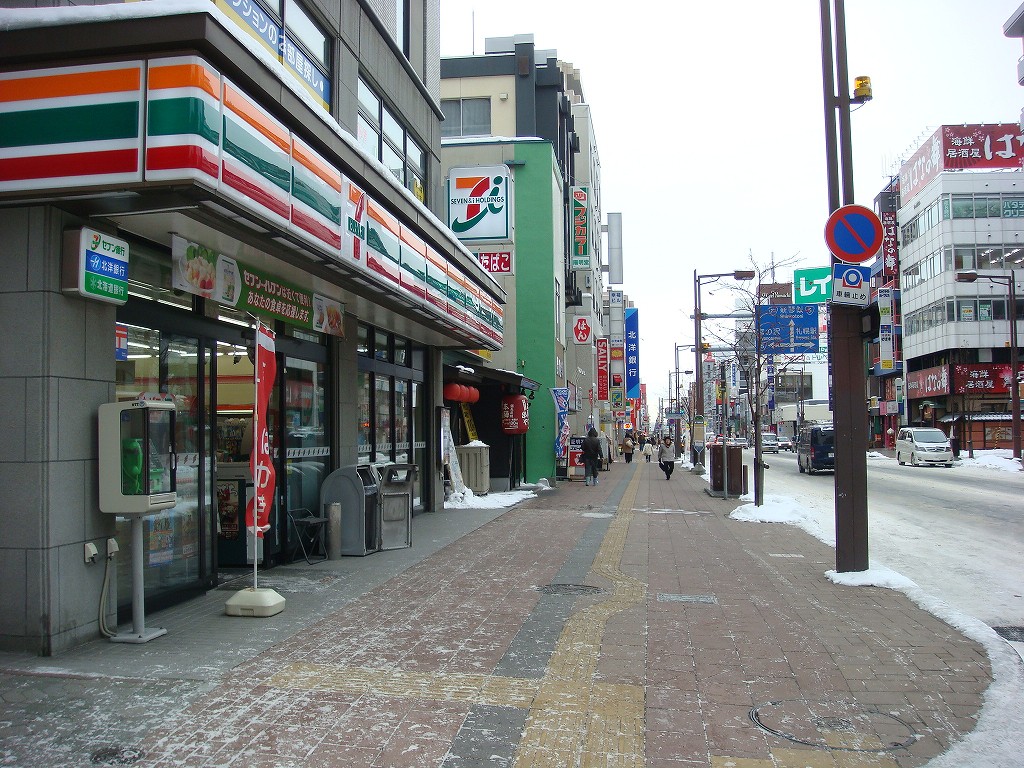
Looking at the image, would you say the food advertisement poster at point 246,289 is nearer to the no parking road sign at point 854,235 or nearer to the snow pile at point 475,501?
the no parking road sign at point 854,235

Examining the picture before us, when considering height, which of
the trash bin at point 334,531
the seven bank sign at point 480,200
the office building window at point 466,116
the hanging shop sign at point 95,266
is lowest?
the trash bin at point 334,531

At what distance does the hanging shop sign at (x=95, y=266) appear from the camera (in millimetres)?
6090

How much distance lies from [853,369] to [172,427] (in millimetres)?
7252

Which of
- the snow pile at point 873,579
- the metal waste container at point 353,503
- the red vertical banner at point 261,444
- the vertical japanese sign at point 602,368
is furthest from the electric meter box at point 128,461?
the vertical japanese sign at point 602,368

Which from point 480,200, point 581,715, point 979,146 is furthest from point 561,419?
point 979,146

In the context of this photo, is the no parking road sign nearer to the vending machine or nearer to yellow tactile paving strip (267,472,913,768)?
yellow tactile paving strip (267,472,913,768)

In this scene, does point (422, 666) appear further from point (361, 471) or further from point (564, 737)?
point (361, 471)

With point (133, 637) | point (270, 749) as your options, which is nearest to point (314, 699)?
point (270, 749)

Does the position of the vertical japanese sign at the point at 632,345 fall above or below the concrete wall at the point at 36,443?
above

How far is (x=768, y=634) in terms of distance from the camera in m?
6.86

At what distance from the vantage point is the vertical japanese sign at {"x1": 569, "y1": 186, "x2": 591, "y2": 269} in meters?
38.0

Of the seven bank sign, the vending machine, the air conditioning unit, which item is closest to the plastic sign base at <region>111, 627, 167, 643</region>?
the vending machine

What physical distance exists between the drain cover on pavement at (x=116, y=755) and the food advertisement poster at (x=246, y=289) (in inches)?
158

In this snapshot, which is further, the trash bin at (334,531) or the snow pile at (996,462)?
the snow pile at (996,462)
